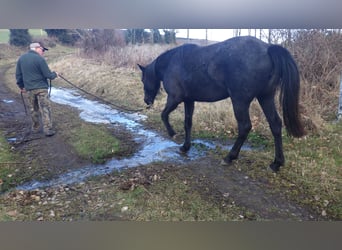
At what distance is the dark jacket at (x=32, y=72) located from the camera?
158 centimetres

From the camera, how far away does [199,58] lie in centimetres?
175

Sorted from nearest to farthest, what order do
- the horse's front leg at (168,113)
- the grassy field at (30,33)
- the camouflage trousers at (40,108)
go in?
the grassy field at (30,33) → the camouflage trousers at (40,108) → the horse's front leg at (168,113)

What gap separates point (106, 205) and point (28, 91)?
0.84 m

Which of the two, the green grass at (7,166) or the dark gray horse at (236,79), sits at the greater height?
the dark gray horse at (236,79)

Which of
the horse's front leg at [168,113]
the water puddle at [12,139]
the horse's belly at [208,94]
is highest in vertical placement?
the horse's belly at [208,94]

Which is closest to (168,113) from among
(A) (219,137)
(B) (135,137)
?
(B) (135,137)

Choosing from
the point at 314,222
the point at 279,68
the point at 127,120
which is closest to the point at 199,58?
the point at 279,68

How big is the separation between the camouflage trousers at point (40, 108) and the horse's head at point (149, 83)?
2.05 ft

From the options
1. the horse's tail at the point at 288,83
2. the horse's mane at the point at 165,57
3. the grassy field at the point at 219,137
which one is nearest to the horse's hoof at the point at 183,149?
the grassy field at the point at 219,137

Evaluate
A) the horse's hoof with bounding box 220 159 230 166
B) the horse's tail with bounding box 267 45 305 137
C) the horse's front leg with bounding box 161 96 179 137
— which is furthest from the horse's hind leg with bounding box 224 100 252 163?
the horse's front leg with bounding box 161 96 179 137

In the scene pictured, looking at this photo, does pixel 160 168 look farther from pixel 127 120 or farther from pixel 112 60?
pixel 112 60

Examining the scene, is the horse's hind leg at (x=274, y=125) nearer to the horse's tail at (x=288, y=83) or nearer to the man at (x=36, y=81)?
the horse's tail at (x=288, y=83)

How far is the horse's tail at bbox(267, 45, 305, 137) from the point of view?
1582 mm

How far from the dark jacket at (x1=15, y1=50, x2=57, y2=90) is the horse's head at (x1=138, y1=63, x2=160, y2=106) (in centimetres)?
56
